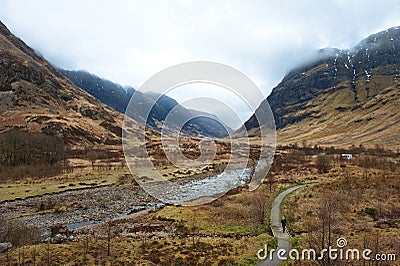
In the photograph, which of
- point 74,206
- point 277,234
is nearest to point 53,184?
point 74,206

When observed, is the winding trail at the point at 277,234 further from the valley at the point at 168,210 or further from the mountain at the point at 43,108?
the mountain at the point at 43,108

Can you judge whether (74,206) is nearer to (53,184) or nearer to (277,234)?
(53,184)

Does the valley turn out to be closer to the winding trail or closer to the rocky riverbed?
the rocky riverbed

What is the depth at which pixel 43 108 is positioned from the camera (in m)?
150

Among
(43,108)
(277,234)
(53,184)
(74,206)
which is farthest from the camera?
(43,108)

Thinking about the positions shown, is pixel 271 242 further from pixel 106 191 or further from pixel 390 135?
pixel 390 135

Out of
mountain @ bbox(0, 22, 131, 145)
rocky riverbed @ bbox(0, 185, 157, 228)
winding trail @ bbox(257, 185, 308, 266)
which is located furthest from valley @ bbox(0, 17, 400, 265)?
mountain @ bbox(0, 22, 131, 145)

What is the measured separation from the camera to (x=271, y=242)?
24.0 m

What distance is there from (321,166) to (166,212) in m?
50.4

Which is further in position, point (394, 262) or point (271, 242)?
point (271, 242)

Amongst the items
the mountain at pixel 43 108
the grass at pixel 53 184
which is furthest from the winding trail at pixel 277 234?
the mountain at pixel 43 108

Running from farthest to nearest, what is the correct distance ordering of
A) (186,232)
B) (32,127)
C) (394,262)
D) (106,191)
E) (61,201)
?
(32,127)
(106,191)
(61,201)
(186,232)
(394,262)

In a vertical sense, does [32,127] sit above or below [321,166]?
above

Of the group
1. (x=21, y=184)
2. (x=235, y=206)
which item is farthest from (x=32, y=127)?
(x=235, y=206)
